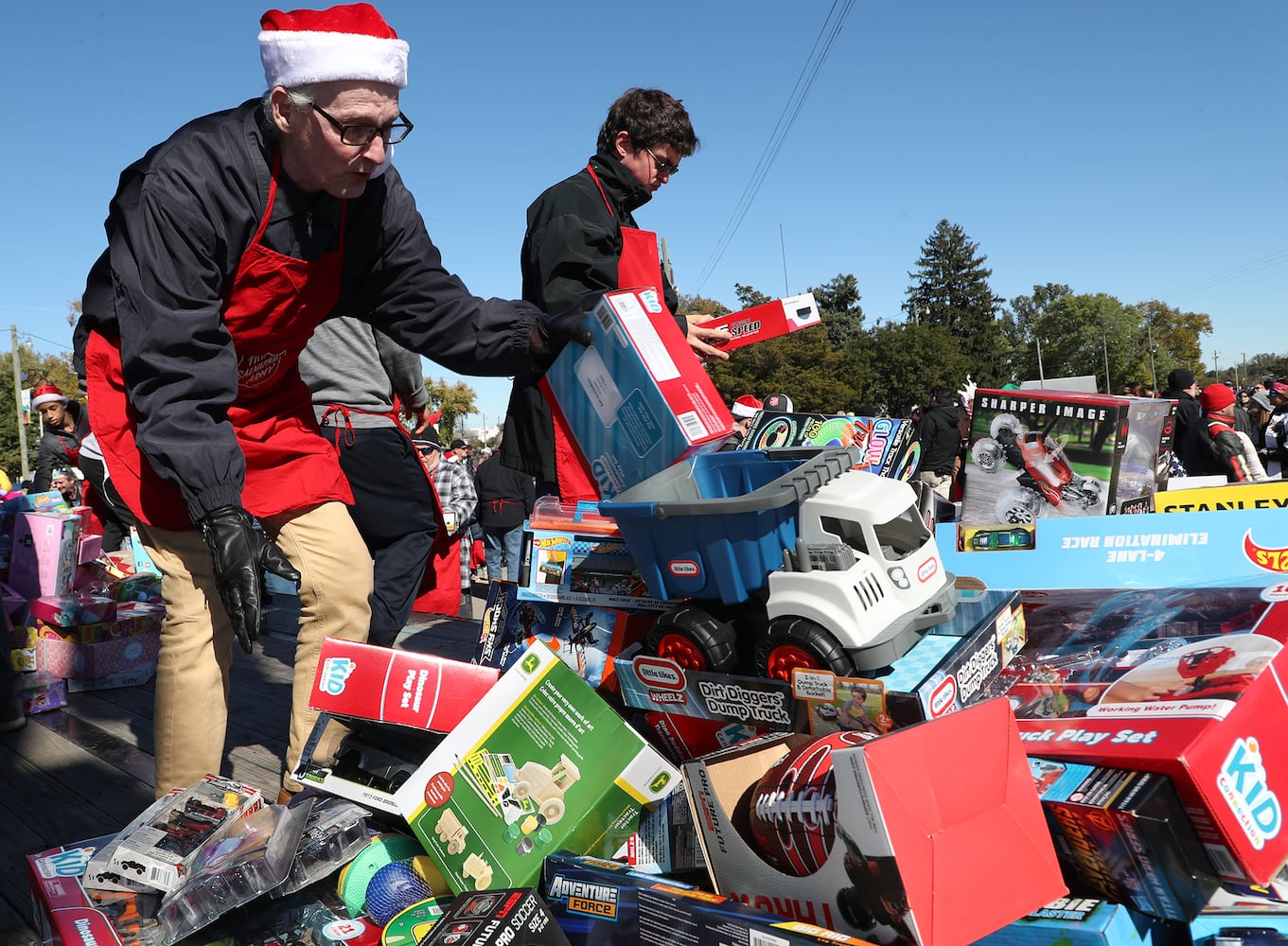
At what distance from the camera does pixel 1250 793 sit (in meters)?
1.41

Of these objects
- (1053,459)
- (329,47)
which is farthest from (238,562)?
(1053,459)

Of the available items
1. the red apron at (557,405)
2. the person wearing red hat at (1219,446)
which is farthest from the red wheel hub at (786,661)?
the person wearing red hat at (1219,446)

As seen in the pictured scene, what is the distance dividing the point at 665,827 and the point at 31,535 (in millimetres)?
4367

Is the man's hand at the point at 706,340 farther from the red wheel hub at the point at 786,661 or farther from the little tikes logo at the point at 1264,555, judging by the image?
the little tikes logo at the point at 1264,555

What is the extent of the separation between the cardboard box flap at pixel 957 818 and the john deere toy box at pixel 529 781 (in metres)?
0.66

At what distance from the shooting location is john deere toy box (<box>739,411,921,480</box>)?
9.04 ft

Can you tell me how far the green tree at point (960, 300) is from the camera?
65688mm

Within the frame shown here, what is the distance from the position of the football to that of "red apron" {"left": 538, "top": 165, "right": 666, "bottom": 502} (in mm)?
1107

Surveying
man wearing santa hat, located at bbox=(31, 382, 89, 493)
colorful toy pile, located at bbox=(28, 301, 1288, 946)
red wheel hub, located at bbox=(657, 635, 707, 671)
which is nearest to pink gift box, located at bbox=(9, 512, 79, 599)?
man wearing santa hat, located at bbox=(31, 382, 89, 493)

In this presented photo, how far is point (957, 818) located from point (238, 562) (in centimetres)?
132

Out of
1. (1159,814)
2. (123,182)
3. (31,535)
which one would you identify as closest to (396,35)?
(123,182)

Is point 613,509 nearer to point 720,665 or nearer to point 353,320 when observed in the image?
point 720,665

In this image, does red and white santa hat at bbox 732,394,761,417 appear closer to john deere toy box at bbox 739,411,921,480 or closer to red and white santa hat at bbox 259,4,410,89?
john deere toy box at bbox 739,411,921,480

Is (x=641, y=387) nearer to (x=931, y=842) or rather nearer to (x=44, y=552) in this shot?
(x=931, y=842)
